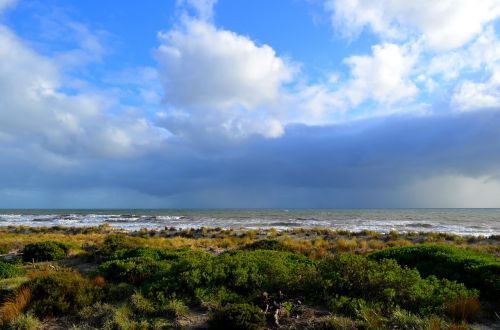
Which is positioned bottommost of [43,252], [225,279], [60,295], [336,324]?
[336,324]

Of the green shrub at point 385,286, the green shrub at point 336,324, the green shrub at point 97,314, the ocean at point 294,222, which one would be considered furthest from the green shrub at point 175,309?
the ocean at point 294,222

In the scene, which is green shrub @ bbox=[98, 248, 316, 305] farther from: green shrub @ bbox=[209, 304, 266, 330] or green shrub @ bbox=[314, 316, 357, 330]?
green shrub @ bbox=[314, 316, 357, 330]

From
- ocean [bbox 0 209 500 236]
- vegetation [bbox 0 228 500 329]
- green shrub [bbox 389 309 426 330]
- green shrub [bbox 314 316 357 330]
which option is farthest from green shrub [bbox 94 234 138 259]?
ocean [bbox 0 209 500 236]

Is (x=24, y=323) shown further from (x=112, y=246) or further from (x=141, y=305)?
(x=112, y=246)

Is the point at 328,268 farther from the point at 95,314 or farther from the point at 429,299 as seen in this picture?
the point at 95,314

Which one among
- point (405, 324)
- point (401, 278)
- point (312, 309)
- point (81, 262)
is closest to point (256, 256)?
point (312, 309)

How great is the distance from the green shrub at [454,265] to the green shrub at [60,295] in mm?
9006

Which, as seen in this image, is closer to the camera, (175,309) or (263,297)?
(175,309)

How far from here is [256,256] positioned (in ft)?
36.9

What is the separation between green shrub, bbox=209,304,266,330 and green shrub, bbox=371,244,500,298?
18.7 ft

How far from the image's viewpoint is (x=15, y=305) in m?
8.59

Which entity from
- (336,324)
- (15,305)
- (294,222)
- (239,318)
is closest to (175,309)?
(239,318)

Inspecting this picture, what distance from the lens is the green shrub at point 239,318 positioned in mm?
7184

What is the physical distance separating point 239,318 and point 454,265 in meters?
7.06
